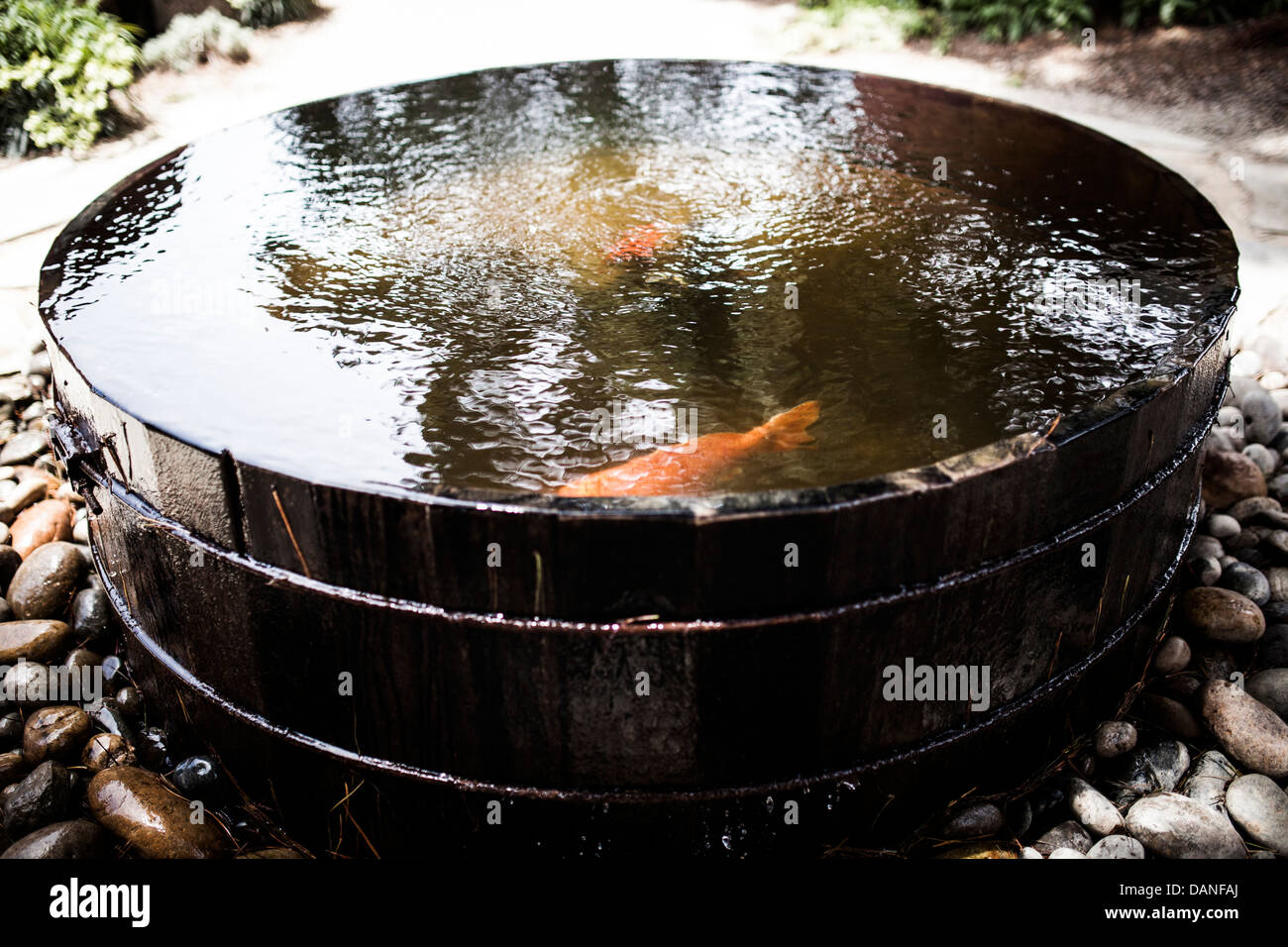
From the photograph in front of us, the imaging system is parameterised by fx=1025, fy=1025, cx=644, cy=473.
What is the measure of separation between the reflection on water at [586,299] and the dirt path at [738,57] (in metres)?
2.00

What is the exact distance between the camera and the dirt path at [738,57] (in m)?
5.95

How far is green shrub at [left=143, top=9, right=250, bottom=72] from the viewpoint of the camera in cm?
963

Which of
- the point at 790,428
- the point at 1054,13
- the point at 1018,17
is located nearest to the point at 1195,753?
the point at 790,428

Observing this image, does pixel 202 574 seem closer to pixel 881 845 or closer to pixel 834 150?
pixel 881 845

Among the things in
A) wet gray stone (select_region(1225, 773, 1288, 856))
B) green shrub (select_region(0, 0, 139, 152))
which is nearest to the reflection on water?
wet gray stone (select_region(1225, 773, 1288, 856))

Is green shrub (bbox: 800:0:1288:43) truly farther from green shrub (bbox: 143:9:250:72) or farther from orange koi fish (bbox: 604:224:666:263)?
orange koi fish (bbox: 604:224:666:263)

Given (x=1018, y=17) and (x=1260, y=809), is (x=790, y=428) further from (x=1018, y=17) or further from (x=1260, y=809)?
(x=1018, y=17)

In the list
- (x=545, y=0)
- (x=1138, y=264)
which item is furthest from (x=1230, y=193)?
(x=545, y=0)

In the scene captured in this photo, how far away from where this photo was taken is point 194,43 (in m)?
9.81

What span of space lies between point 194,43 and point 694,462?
9480mm

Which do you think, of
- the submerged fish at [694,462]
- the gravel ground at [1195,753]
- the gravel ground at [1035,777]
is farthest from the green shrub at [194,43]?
the gravel ground at [1195,753]

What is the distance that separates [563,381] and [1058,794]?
71.8 inches

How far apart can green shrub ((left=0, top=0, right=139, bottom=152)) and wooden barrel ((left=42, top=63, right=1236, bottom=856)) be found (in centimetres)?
595
